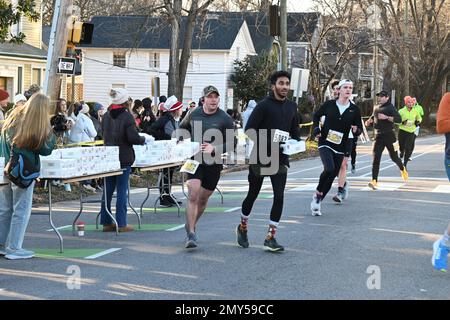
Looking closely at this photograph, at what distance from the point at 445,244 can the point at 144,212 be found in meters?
7.27

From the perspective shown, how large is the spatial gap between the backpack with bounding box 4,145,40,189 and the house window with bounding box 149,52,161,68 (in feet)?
164

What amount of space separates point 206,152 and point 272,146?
816 millimetres

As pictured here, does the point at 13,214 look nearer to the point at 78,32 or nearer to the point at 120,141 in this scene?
the point at 120,141

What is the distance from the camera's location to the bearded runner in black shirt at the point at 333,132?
13930 millimetres

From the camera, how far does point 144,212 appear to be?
1530cm

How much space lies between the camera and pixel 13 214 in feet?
34.1

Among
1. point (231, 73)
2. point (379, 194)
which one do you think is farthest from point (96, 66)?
point (379, 194)

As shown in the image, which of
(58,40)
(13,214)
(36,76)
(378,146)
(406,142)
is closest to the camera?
(13,214)

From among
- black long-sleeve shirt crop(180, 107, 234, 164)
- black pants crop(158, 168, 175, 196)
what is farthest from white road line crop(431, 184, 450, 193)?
black long-sleeve shirt crop(180, 107, 234, 164)

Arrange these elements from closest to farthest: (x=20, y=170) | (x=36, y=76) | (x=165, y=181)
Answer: (x=20, y=170)
(x=165, y=181)
(x=36, y=76)

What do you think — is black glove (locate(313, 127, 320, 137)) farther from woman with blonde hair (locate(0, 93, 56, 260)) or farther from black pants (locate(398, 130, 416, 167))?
black pants (locate(398, 130, 416, 167))

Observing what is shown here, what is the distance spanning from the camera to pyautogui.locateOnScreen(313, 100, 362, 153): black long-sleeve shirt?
1412 cm

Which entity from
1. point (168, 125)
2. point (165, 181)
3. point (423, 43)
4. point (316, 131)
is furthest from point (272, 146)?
point (423, 43)

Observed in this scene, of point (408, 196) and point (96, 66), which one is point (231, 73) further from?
point (408, 196)
